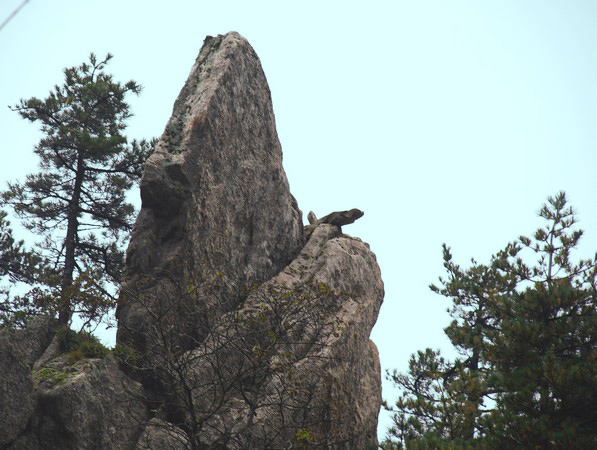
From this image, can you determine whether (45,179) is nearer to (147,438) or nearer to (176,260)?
(176,260)

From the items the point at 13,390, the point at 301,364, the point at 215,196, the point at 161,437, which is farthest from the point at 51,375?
the point at 215,196

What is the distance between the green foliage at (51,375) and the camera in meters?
13.3

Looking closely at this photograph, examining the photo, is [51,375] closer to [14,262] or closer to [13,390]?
[13,390]

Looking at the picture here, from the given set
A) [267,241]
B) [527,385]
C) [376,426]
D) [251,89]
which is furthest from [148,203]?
[527,385]

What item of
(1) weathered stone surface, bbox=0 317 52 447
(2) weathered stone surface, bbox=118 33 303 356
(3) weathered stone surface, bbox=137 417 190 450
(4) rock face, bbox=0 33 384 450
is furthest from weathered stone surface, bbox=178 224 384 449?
(1) weathered stone surface, bbox=0 317 52 447

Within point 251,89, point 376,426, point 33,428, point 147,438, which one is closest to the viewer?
point 33,428

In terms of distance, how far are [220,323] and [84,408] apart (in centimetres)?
311

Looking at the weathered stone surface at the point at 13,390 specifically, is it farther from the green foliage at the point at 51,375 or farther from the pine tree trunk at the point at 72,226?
the pine tree trunk at the point at 72,226

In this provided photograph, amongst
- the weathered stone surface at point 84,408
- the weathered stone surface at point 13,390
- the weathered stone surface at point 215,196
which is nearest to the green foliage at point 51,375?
the weathered stone surface at point 84,408

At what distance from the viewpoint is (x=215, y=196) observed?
17016 mm

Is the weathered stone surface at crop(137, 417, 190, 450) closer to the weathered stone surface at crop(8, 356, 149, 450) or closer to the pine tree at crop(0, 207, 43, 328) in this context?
the weathered stone surface at crop(8, 356, 149, 450)

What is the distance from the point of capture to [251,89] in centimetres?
1928

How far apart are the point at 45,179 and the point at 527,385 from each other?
18.1m

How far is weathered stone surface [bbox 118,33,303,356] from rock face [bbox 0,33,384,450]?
1.6 inches
